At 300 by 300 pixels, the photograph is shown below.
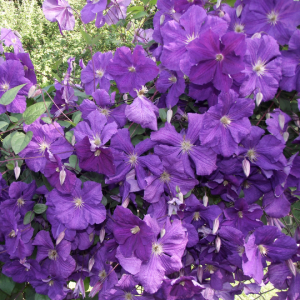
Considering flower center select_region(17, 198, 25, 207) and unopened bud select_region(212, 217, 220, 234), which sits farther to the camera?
flower center select_region(17, 198, 25, 207)

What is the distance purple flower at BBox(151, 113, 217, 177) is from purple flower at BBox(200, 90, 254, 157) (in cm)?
3

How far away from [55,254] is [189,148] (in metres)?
0.57

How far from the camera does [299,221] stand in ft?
3.14

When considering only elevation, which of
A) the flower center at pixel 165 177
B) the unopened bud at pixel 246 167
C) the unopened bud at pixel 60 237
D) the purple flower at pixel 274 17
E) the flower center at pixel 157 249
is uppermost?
the purple flower at pixel 274 17

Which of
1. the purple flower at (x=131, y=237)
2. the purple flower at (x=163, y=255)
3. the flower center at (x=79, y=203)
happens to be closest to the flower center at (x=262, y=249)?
the purple flower at (x=163, y=255)

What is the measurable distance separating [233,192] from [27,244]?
696 millimetres

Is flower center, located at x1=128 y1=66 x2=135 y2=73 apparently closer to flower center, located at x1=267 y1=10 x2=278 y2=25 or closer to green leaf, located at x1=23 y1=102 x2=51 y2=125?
green leaf, located at x1=23 y1=102 x2=51 y2=125

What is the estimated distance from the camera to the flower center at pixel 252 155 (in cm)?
84

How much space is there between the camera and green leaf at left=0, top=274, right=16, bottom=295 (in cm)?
109

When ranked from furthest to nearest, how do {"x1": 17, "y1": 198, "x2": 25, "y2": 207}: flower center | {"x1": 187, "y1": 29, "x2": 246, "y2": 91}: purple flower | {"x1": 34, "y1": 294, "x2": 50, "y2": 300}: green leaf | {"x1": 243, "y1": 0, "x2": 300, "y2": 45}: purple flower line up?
{"x1": 34, "y1": 294, "x2": 50, "y2": 300}: green leaf < {"x1": 17, "y1": 198, "x2": 25, "y2": 207}: flower center < {"x1": 243, "y1": 0, "x2": 300, "y2": 45}: purple flower < {"x1": 187, "y1": 29, "x2": 246, "y2": 91}: purple flower

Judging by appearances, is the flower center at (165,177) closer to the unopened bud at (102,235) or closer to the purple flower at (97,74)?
the unopened bud at (102,235)

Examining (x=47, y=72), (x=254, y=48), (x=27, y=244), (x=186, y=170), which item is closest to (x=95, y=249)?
(x=27, y=244)

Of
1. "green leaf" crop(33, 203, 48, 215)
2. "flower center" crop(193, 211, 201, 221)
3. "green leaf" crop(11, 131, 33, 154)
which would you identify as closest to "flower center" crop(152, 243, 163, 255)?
"flower center" crop(193, 211, 201, 221)

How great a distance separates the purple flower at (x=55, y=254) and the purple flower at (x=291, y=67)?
825 millimetres
